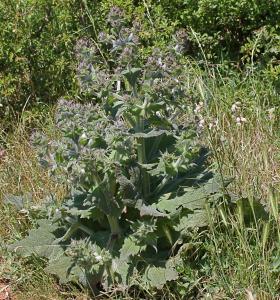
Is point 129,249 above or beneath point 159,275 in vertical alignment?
above

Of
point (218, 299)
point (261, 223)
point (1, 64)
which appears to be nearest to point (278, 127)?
point (261, 223)

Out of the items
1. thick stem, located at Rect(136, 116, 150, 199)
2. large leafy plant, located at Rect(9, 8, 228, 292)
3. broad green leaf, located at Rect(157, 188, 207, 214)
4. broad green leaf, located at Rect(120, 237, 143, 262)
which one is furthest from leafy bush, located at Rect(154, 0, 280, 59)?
broad green leaf, located at Rect(120, 237, 143, 262)

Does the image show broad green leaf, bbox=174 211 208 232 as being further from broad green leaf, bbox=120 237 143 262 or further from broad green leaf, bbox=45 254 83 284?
broad green leaf, bbox=45 254 83 284

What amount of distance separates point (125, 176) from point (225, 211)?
0.54 meters

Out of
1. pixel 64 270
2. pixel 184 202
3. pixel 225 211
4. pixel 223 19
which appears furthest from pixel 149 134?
pixel 223 19

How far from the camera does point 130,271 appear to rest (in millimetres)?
3863

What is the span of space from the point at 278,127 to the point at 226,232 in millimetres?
1464

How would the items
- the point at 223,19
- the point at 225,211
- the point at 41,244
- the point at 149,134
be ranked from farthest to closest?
1. the point at 223,19
2. the point at 41,244
3. the point at 225,211
4. the point at 149,134

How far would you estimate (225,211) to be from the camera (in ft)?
12.8

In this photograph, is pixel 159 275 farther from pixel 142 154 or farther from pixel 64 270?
pixel 142 154

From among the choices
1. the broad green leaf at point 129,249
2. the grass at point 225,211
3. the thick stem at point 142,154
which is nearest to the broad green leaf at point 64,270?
the grass at point 225,211

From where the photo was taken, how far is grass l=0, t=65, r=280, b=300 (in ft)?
12.2

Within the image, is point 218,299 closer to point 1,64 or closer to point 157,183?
point 157,183

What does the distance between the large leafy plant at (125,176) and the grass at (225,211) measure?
0.12 metres
